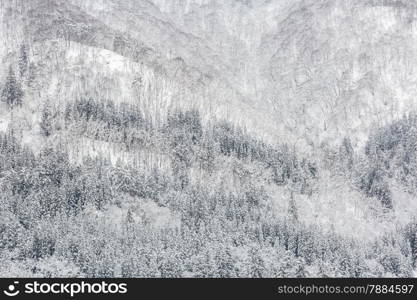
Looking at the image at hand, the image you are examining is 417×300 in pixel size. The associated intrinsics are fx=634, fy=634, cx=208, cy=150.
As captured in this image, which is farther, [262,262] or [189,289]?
[262,262]

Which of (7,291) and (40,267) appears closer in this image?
(7,291)

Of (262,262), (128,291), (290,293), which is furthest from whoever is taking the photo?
(262,262)

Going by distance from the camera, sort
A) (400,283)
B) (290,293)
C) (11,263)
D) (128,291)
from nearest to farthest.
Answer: (128,291), (290,293), (400,283), (11,263)

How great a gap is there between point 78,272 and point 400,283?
103 metres

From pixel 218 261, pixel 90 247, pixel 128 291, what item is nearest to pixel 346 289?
pixel 128 291

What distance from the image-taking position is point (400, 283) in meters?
115

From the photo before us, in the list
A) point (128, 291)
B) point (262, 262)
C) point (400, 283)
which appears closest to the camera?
point (128, 291)

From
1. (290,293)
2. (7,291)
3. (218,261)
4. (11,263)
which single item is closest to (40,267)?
(11,263)

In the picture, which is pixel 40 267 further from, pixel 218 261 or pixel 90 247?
pixel 218 261

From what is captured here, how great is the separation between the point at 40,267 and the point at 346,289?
349 ft

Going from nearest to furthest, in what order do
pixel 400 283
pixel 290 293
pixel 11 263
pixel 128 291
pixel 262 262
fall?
pixel 128 291 < pixel 290 293 < pixel 400 283 < pixel 11 263 < pixel 262 262

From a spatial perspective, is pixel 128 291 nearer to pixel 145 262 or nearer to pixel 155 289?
pixel 155 289

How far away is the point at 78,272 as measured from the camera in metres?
187

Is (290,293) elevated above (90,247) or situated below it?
below
